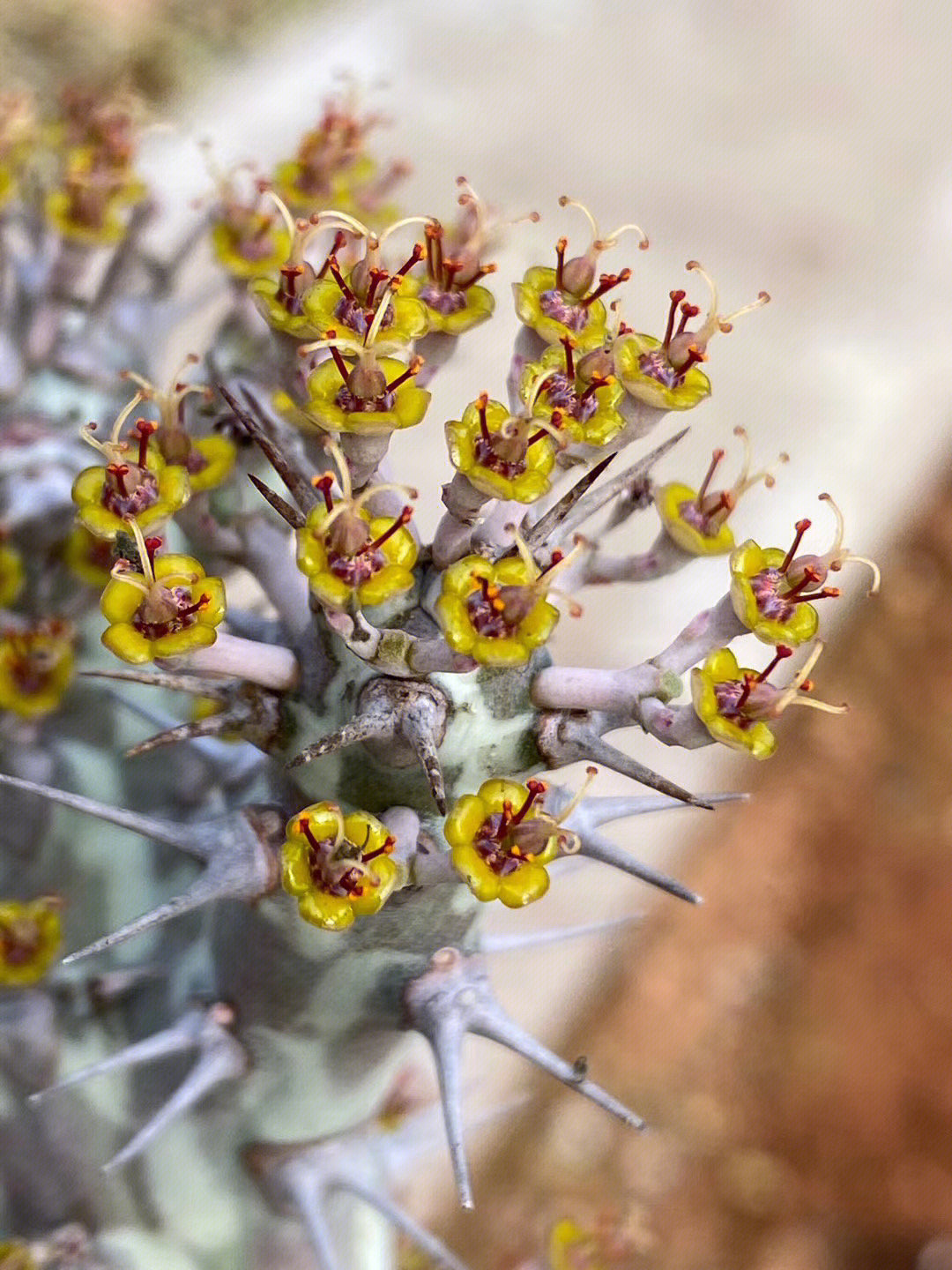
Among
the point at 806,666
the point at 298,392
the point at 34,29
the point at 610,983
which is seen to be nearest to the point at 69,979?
the point at 298,392

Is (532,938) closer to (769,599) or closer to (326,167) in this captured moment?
(769,599)

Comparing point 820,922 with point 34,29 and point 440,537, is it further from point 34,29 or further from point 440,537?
point 34,29

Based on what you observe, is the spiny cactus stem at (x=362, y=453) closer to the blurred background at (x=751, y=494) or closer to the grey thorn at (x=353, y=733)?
the grey thorn at (x=353, y=733)

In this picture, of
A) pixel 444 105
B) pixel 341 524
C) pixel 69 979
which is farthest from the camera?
pixel 444 105

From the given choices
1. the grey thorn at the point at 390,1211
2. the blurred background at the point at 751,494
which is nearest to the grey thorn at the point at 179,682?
the grey thorn at the point at 390,1211

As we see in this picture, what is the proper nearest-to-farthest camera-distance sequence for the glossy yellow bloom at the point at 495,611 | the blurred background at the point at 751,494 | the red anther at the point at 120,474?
the glossy yellow bloom at the point at 495,611, the red anther at the point at 120,474, the blurred background at the point at 751,494

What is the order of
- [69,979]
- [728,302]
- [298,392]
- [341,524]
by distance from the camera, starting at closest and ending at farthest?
[341,524]
[298,392]
[69,979]
[728,302]

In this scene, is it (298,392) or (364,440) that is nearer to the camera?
(364,440)
